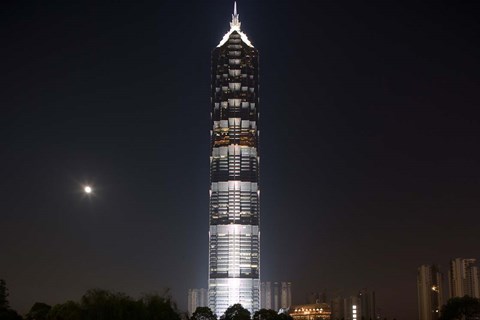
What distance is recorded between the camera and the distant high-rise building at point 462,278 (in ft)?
468

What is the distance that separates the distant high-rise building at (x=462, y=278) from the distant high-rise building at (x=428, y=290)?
424 centimetres

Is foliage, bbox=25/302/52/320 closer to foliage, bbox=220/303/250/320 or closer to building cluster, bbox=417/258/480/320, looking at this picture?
foliage, bbox=220/303/250/320

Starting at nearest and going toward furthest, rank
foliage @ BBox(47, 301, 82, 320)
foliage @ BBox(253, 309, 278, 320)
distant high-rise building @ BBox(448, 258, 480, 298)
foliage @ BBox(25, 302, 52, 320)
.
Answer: foliage @ BBox(47, 301, 82, 320) → foliage @ BBox(25, 302, 52, 320) → foliage @ BBox(253, 309, 278, 320) → distant high-rise building @ BBox(448, 258, 480, 298)

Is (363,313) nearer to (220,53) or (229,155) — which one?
(229,155)

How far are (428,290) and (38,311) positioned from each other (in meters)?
102

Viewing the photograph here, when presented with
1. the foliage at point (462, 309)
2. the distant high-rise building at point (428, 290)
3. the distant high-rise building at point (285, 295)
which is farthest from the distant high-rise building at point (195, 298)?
the foliage at point (462, 309)

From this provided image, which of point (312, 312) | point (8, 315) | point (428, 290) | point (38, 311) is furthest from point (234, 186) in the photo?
point (8, 315)

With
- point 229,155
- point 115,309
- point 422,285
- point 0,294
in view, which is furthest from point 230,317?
point 422,285

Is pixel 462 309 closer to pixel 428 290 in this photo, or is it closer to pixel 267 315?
pixel 267 315

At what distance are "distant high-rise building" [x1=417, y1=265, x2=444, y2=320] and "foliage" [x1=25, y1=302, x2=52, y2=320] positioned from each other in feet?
317

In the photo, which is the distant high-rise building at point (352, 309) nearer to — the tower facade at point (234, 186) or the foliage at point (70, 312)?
the tower facade at point (234, 186)

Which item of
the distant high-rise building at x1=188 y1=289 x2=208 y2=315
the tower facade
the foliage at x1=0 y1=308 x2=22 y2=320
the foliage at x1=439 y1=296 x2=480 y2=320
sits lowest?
the foliage at x1=0 y1=308 x2=22 y2=320

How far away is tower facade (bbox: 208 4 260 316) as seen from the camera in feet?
497

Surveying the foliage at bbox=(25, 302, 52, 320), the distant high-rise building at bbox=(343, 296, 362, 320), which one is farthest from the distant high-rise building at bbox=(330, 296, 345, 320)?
the foliage at bbox=(25, 302, 52, 320)
